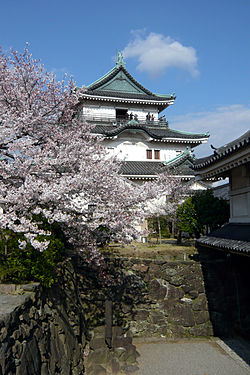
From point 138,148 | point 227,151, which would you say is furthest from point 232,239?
point 138,148

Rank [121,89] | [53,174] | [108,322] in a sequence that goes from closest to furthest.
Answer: [53,174], [108,322], [121,89]

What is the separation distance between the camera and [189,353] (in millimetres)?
10117

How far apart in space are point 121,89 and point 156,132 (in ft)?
16.5

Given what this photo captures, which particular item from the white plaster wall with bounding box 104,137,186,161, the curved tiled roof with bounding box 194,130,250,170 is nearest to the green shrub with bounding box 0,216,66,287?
the curved tiled roof with bounding box 194,130,250,170

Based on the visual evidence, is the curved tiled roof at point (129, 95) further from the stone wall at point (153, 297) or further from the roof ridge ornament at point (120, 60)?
the stone wall at point (153, 297)

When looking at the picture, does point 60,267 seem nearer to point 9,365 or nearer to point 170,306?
point 9,365

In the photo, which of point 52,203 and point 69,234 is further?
point 69,234

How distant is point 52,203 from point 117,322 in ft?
21.7

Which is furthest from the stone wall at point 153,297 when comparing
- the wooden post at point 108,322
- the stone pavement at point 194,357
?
the wooden post at point 108,322

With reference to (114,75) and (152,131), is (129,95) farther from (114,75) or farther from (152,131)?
(152,131)

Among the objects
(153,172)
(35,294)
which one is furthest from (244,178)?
(153,172)

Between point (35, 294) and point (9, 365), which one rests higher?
point (35, 294)

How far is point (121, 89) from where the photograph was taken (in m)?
25.2

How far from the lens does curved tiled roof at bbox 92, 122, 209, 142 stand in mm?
21438
